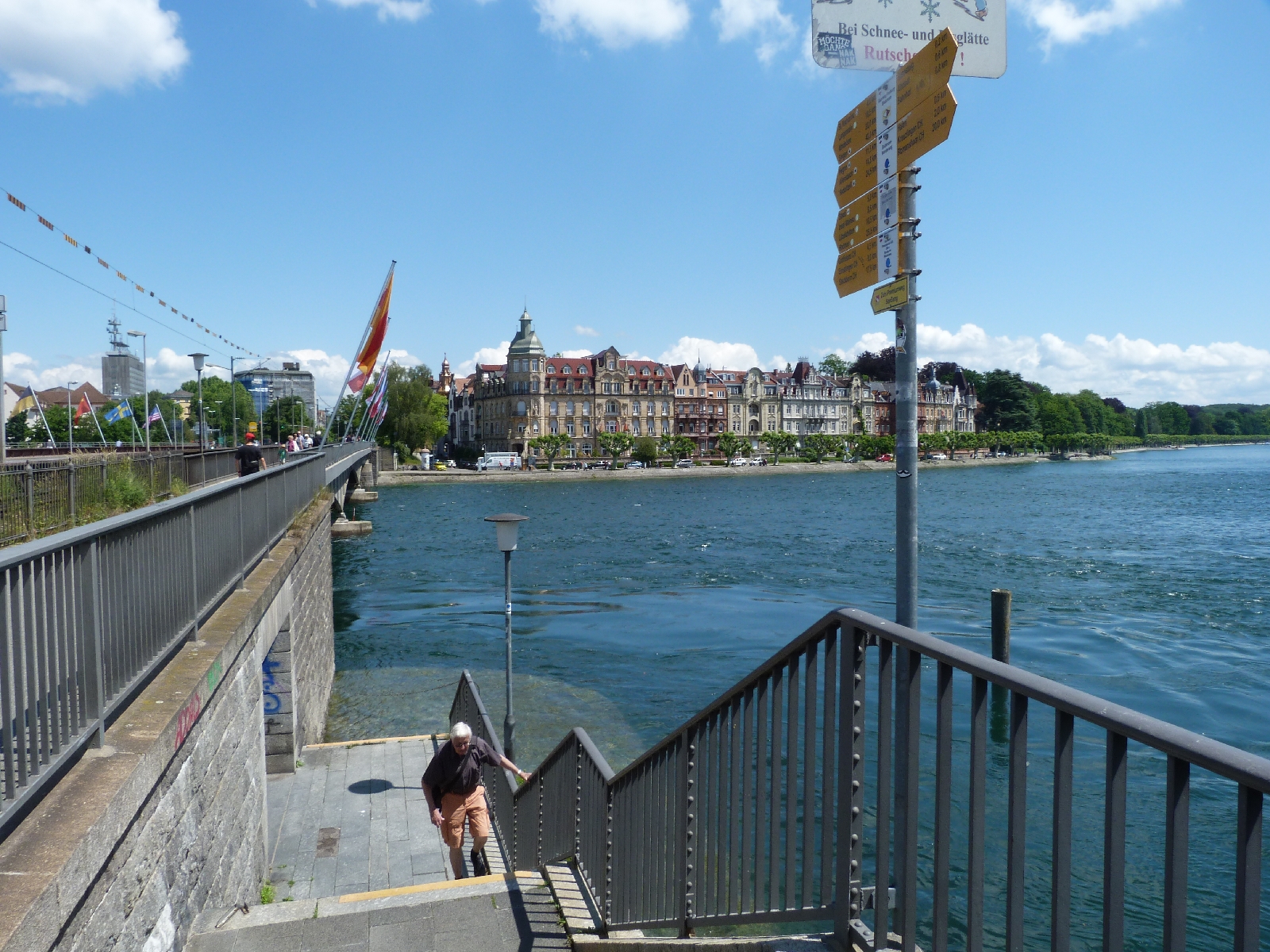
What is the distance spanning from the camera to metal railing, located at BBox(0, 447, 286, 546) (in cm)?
1110

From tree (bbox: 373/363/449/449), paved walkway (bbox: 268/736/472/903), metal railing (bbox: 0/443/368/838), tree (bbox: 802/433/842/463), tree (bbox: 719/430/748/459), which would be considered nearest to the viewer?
metal railing (bbox: 0/443/368/838)

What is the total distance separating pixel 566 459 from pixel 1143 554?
310 ft

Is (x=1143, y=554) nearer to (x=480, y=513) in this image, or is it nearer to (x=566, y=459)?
(x=480, y=513)

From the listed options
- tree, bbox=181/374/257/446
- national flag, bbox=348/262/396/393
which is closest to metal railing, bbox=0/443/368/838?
national flag, bbox=348/262/396/393

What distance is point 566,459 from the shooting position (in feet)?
434

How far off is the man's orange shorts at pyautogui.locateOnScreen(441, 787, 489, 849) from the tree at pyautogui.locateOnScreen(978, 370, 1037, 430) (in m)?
184

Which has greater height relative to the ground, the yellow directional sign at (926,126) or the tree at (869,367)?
the tree at (869,367)

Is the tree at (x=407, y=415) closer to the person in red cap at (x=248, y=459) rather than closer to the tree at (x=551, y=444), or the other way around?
the tree at (x=551, y=444)

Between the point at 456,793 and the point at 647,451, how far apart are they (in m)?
123

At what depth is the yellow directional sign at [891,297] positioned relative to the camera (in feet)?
12.8

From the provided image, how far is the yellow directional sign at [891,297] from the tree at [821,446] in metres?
136

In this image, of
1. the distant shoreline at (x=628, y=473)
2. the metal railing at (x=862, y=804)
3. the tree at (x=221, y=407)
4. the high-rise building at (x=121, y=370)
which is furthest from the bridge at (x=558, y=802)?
the tree at (x=221, y=407)

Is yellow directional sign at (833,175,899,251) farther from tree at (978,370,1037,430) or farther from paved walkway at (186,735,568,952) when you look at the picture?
tree at (978,370,1037,430)

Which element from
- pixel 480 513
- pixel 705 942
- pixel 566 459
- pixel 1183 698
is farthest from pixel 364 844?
pixel 566 459
